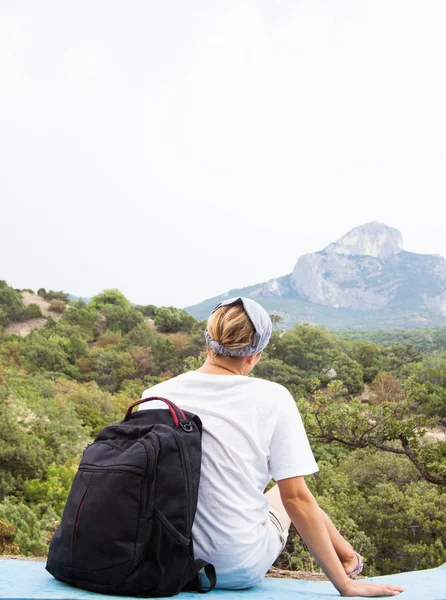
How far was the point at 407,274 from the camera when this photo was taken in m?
169

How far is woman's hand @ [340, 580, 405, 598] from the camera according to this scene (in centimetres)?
165

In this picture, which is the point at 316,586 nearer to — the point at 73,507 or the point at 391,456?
the point at 73,507

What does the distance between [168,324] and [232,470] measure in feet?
131

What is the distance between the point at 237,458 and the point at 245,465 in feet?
0.11

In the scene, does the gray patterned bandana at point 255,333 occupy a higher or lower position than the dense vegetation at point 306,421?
higher

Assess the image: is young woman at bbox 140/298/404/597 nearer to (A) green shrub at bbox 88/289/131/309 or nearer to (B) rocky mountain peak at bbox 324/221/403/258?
(A) green shrub at bbox 88/289/131/309

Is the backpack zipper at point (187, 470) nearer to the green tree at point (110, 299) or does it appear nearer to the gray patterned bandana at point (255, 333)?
the gray patterned bandana at point (255, 333)

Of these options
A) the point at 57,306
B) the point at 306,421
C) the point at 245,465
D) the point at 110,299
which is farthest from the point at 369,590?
the point at 110,299

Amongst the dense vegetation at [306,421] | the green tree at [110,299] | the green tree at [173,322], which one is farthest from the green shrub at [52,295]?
the green tree at [173,322]

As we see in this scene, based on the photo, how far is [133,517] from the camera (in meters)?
1.42

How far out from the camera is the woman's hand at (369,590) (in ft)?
5.41

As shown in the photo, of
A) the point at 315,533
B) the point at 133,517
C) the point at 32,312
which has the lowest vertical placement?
the point at 315,533

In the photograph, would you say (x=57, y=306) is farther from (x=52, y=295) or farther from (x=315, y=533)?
(x=315, y=533)

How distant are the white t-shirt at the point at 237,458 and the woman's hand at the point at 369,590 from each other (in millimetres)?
283
